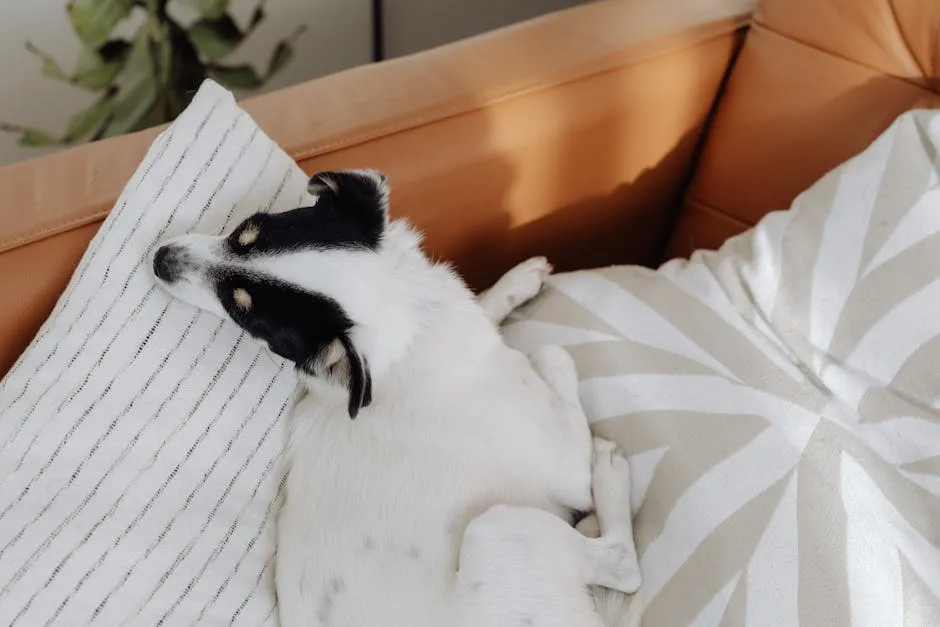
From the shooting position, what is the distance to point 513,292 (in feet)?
4.60

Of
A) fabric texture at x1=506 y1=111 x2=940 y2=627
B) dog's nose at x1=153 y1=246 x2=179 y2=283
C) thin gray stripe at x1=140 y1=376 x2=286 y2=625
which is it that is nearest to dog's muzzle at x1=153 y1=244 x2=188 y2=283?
dog's nose at x1=153 y1=246 x2=179 y2=283

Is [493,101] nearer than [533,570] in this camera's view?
No

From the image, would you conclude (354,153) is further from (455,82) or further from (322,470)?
(322,470)

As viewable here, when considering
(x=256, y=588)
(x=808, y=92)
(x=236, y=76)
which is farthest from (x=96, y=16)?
(x=808, y=92)

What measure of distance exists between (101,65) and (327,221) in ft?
3.69

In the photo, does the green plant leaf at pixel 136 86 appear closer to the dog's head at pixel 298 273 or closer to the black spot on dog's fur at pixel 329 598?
the dog's head at pixel 298 273

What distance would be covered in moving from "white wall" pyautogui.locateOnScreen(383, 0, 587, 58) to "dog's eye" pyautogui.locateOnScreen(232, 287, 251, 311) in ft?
4.47

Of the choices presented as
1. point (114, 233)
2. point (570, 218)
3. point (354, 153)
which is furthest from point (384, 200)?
point (570, 218)

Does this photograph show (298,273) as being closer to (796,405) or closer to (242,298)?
(242,298)

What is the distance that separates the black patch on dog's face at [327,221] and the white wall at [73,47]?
41.8 inches

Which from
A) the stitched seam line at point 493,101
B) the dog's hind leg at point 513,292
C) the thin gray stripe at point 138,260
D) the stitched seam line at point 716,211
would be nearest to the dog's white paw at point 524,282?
the dog's hind leg at point 513,292

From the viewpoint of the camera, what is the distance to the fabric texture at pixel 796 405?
0.96m

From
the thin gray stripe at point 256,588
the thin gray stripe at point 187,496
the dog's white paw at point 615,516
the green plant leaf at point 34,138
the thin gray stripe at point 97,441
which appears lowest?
the thin gray stripe at point 256,588

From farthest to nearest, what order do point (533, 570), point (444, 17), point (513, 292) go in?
1. point (444, 17)
2. point (513, 292)
3. point (533, 570)
